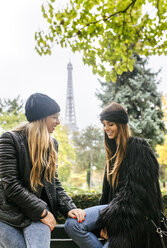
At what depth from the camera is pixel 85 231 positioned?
74.2 inches

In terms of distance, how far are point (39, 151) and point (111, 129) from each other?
2.40ft

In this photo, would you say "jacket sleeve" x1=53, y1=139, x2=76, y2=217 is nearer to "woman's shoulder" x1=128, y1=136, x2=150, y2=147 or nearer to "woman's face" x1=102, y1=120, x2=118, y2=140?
"woman's face" x1=102, y1=120, x2=118, y2=140

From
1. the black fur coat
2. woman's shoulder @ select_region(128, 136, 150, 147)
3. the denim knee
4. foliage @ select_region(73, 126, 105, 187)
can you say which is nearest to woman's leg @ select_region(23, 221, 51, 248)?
the denim knee

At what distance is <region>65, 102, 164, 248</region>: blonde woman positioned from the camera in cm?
178

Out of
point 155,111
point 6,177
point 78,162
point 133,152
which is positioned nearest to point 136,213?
point 133,152

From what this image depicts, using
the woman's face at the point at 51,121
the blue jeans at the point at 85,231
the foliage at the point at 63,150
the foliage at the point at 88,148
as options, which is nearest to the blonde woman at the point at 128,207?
the blue jeans at the point at 85,231

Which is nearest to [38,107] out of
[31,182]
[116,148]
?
[31,182]

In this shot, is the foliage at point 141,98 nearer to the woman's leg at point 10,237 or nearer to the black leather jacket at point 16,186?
the black leather jacket at point 16,186

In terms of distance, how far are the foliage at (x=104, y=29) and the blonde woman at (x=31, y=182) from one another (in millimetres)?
1643

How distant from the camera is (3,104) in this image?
1024 inches

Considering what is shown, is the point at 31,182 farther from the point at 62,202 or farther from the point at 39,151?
the point at 62,202

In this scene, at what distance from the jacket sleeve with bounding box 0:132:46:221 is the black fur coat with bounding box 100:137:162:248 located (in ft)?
1.95

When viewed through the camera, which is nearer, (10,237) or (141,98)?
(10,237)

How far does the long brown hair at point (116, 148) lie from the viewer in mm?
2082
